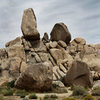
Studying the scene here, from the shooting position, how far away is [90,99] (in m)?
17.2

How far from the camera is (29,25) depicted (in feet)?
151

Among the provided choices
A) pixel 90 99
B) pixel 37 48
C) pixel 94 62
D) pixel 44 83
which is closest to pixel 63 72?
pixel 94 62

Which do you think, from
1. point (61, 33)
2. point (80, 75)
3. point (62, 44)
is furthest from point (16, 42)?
point (80, 75)

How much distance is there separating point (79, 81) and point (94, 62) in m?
10.3

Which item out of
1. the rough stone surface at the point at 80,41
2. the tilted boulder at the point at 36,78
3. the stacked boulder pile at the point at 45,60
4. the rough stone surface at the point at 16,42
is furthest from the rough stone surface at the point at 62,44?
the tilted boulder at the point at 36,78

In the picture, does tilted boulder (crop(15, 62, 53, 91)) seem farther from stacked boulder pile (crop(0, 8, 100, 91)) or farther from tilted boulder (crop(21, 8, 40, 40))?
tilted boulder (crop(21, 8, 40, 40))

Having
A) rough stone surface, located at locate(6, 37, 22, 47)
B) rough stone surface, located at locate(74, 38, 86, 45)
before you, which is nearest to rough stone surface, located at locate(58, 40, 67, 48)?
rough stone surface, located at locate(74, 38, 86, 45)

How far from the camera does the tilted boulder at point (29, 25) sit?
45.8 metres

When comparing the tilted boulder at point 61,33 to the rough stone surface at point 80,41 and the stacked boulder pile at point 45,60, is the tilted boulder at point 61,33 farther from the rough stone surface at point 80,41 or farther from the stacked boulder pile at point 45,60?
the rough stone surface at point 80,41

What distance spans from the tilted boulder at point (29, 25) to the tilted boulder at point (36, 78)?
1950cm

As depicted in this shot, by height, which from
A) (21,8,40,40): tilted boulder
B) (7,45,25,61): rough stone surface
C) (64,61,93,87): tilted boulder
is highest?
(21,8,40,40): tilted boulder

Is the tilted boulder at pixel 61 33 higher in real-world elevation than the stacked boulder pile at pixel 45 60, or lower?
higher

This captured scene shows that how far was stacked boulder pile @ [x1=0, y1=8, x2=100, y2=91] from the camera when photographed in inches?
1064

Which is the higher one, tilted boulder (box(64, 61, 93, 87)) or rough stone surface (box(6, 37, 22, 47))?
rough stone surface (box(6, 37, 22, 47))
